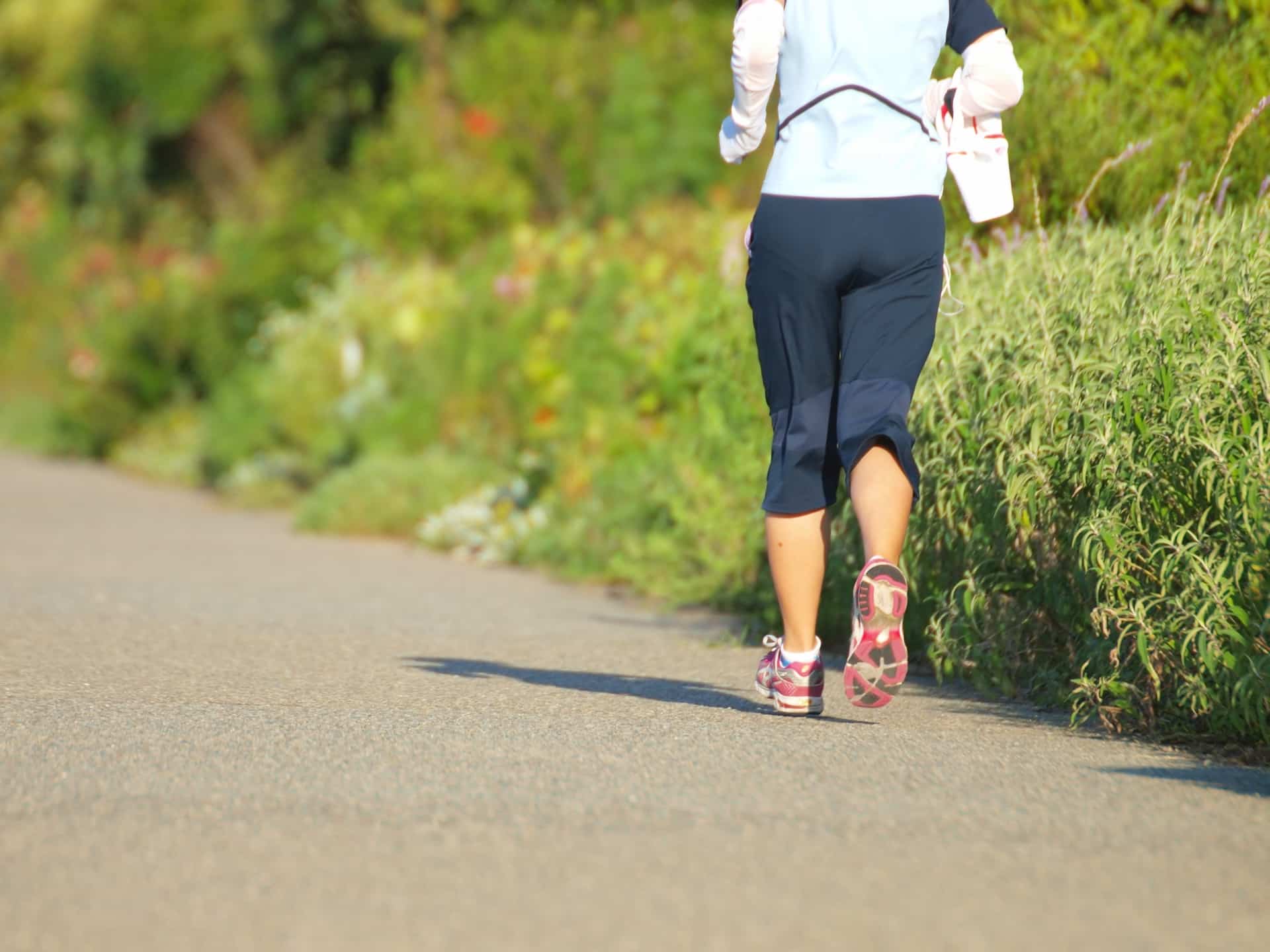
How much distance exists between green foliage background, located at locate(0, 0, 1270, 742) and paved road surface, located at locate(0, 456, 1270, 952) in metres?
0.48

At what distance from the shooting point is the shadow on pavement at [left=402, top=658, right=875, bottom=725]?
4855 mm

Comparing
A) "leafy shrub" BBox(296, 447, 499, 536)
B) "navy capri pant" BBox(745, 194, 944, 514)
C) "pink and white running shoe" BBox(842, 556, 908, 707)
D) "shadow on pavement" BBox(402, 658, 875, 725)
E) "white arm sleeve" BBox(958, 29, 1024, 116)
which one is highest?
"white arm sleeve" BBox(958, 29, 1024, 116)

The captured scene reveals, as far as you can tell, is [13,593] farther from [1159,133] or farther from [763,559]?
[1159,133]

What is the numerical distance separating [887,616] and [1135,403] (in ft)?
2.76

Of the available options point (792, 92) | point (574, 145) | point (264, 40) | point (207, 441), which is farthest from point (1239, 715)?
point (264, 40)

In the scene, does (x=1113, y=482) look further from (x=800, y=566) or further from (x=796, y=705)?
(x=796, y=705)

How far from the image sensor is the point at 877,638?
13.2 feet

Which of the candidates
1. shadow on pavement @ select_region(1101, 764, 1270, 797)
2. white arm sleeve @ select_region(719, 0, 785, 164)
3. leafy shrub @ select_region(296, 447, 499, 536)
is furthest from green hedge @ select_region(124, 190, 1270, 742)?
leafy shrub @ select_region(296, 447, 499, 536)

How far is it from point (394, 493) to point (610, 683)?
5538 millimetres

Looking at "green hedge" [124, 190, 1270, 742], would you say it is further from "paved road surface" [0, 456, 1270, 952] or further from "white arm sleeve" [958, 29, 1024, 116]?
"white arm sleeve" [958, 29, 1024, 116]

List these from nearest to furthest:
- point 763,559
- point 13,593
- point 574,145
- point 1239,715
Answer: point 1239,715
point 763,559
point 13,593
point 574,145

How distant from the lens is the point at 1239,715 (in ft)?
13.2

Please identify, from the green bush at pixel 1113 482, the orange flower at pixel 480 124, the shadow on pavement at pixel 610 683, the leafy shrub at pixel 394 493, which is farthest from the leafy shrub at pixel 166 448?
the green bush at pixel 1113 482

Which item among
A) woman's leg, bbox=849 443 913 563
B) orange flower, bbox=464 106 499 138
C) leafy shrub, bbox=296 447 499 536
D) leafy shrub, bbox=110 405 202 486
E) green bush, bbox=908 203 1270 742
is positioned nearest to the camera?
green bush, bbox=908 203 1270 742
